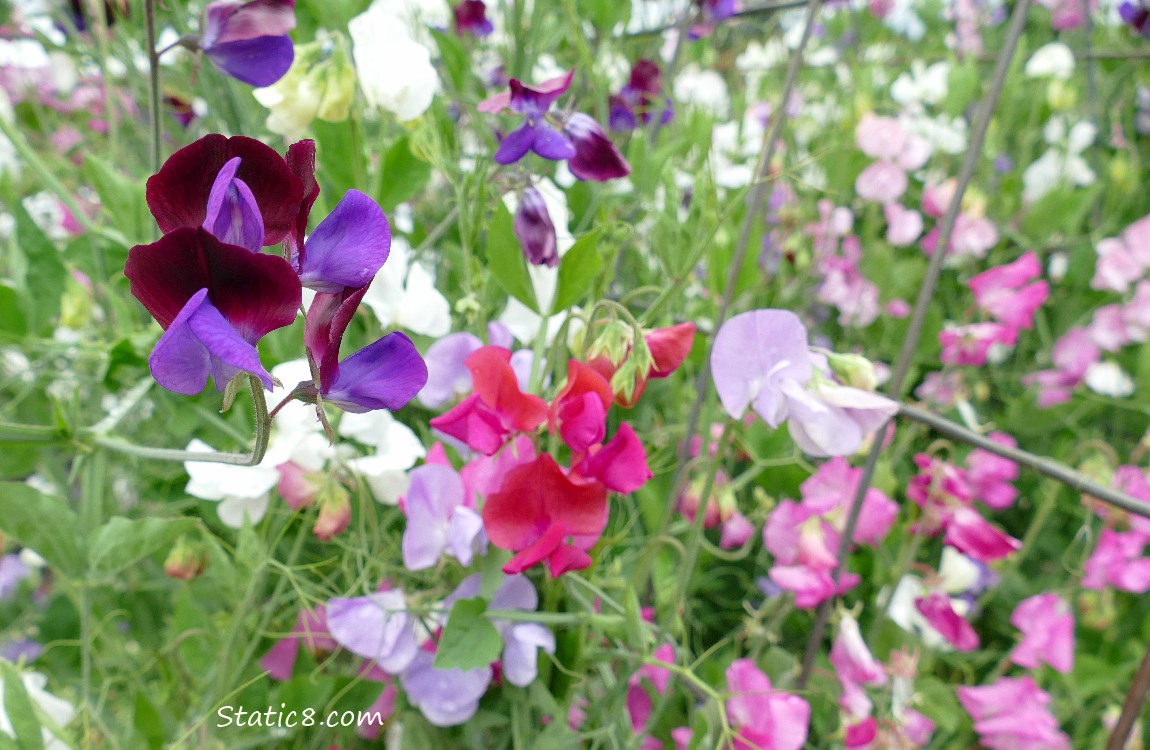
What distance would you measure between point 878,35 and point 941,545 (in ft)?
4.48

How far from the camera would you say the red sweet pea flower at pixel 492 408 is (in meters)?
0.40

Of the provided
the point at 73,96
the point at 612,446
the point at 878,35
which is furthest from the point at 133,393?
the point at 878,35

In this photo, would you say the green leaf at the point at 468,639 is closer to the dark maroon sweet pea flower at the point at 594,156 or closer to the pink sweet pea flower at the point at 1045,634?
the dark maroon sweet pea flower at the point at 594,156

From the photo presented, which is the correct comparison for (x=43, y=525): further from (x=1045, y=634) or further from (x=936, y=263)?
(x=1045, y=634)

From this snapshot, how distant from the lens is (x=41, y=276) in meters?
0.62

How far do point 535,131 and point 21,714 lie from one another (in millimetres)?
429

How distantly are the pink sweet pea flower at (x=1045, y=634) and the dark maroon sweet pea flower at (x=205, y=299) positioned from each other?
814 millimetres

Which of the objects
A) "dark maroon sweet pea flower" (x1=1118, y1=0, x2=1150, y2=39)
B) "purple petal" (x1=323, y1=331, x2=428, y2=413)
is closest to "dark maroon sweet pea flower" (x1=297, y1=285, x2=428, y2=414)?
"purple petal" (x1=323, y1=331, x2=428, y2=413)

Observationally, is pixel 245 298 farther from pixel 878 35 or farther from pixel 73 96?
pixel 878 35

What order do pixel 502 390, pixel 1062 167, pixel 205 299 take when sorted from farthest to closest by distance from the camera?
pixel 1062 167 < pixel 502 390 < pixel 205 299

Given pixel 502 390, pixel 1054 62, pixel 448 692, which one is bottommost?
pixel 448 692

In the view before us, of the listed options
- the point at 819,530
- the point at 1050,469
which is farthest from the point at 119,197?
the point at 1050,469

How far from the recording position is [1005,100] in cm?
125

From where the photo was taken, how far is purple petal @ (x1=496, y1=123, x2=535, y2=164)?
0.44 m
